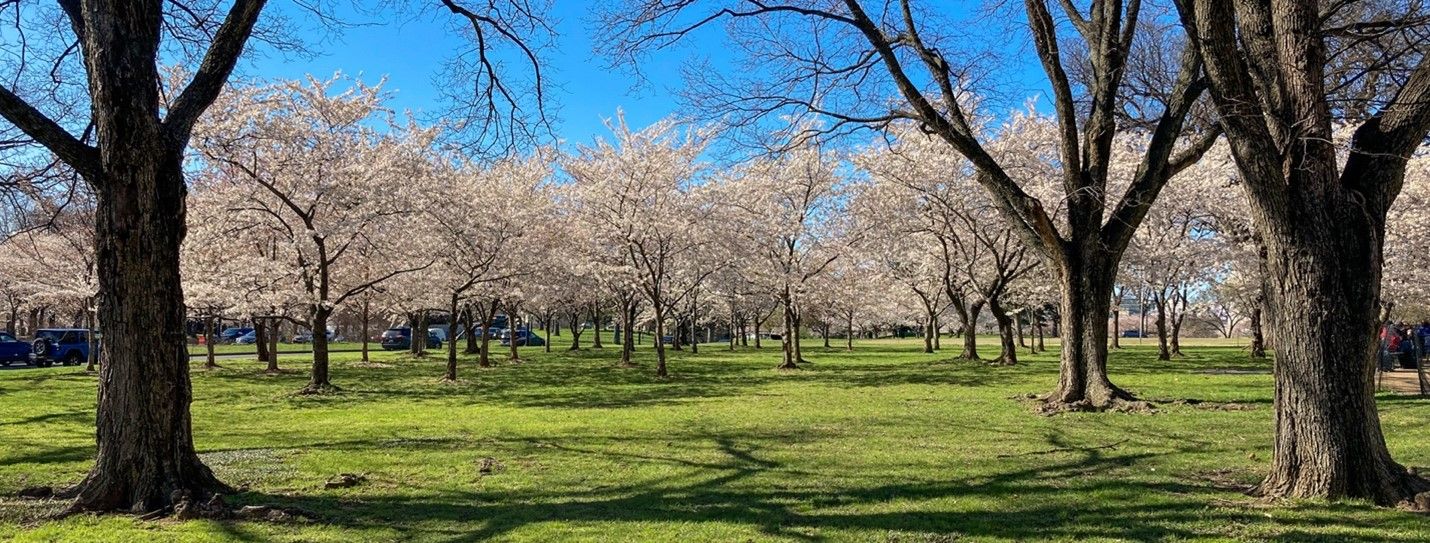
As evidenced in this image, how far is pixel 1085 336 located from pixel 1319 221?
267 inches

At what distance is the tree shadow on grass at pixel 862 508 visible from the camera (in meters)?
4.89

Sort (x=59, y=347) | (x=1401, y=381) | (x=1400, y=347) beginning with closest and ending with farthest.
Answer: (x=1401, y=381), (x=1400, y=347), (x=59, y=347)

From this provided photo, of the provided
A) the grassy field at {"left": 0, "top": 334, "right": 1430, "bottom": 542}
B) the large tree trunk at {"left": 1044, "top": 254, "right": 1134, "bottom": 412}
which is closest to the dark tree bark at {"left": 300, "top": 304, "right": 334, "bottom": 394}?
the grassy field at {"left": 0, "top": 334, "right": 1430, "bottom": 542}

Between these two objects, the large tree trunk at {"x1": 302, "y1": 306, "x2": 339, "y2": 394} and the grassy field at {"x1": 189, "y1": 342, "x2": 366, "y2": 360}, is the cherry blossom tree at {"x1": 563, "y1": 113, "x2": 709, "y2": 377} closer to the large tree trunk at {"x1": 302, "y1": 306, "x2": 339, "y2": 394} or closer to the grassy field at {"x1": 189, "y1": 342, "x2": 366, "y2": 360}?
the large tree trunk at {"x1": 302, "y1": 306, "x2": 339, "y2": 394}

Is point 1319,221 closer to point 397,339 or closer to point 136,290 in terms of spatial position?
point 136,290

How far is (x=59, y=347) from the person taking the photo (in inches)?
1072

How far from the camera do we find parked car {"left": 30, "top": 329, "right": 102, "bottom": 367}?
A: 26.8m

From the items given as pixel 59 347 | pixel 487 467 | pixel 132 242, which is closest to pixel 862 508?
pixel 487 467

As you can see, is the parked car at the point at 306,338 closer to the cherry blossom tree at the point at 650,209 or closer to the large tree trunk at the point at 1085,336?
the cherry blossom tree at the point at 650,209

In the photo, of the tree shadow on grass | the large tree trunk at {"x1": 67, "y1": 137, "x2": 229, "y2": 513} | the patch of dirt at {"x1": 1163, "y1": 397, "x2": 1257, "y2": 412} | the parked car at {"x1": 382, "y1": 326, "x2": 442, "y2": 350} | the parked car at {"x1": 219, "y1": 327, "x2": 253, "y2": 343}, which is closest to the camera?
the tree shadow on grass

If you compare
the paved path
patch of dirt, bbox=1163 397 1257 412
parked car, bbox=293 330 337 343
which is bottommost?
the paved path

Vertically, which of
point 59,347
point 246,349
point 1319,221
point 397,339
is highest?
point 1319,221

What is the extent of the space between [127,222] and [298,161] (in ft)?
39.8

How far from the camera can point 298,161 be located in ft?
53.9
